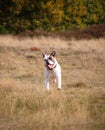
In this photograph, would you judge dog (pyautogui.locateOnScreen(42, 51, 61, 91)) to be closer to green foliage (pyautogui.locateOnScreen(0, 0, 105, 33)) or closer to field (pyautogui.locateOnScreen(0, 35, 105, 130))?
field (pyautogui.locateOnScreen(0, 35, 105, 130))

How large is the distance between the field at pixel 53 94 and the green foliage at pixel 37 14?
13144 millimetres

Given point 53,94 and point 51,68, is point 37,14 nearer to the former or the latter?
point 51,68

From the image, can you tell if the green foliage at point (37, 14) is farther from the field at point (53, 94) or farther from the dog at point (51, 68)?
the dog at point (51, 68)

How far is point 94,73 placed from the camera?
17.5 meters

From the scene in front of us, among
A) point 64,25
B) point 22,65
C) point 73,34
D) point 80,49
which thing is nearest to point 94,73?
point 22,65

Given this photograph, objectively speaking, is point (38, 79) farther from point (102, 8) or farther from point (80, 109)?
point (102, 8)

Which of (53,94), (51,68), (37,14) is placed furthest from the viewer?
(37,14)

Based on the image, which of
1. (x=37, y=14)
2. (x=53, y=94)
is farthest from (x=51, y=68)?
(x=37, y=14)

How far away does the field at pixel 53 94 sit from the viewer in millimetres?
9750

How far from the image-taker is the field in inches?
384

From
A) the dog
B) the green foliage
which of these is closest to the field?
the dog

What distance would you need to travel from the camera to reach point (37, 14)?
3625 cm

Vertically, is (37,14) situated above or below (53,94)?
above

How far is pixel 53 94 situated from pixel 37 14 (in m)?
24.6
